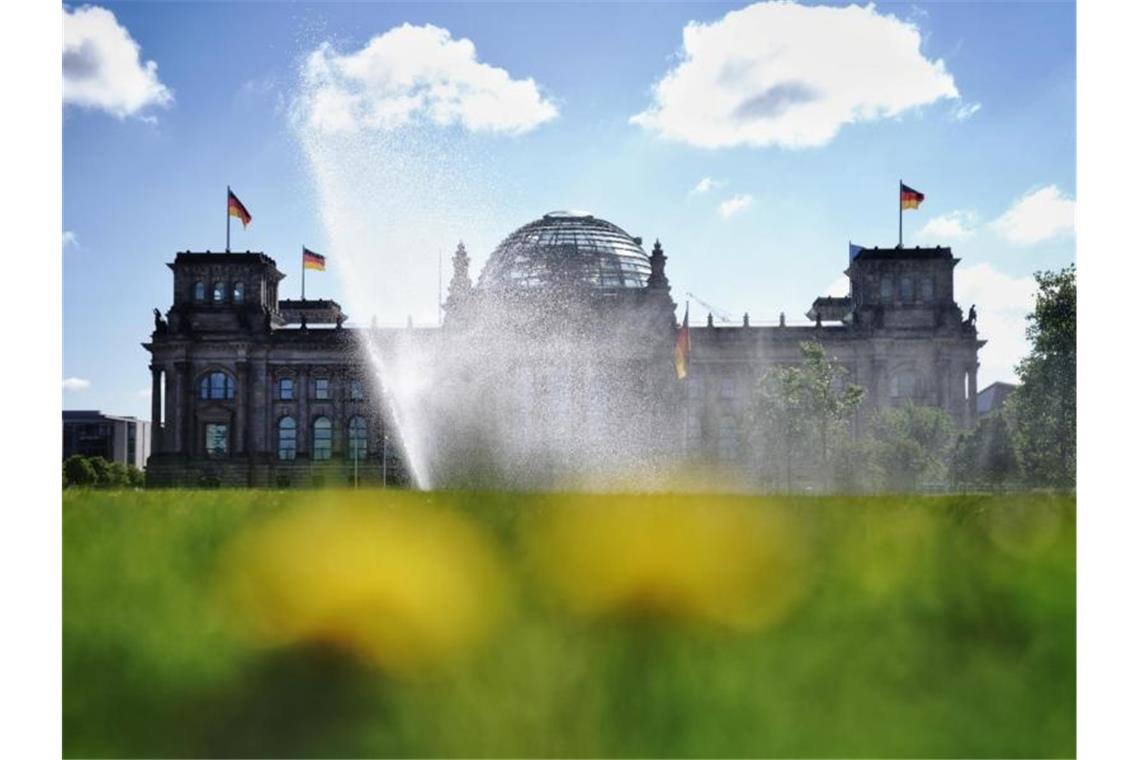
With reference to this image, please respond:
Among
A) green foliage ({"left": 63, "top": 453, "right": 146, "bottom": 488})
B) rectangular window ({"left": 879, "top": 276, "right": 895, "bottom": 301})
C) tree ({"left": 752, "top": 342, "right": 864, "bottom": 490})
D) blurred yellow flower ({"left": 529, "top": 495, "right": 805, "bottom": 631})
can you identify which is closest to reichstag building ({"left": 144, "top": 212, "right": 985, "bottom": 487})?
rectangular window ({"left": 879, "top": 276, "right": 895, "bottom": 301})

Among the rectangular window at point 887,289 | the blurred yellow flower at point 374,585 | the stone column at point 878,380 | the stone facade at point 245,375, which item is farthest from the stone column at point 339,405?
the blurred yellow flower at point 374,585

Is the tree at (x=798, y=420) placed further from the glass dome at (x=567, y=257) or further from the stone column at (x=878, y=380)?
the stone column at (x=878, y=380)

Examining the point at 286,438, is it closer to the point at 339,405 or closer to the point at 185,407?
the point at 339,405

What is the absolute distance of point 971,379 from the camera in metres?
66.3

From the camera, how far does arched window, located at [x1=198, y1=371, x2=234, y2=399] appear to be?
A: 6975cm

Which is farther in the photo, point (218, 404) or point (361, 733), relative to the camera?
point (218, 404)

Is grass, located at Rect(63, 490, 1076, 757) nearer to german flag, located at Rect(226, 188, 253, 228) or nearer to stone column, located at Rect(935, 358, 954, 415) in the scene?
german flag, located at Rect(226, 188, 253, 228)

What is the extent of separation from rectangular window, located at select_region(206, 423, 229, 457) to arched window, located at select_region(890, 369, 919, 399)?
48492mm

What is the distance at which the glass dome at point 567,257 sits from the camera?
2430 inches

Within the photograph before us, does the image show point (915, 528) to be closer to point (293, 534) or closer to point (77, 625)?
point (293, 534)

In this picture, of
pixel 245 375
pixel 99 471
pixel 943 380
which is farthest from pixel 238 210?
pixel 943 380

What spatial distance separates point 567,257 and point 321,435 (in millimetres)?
23342
